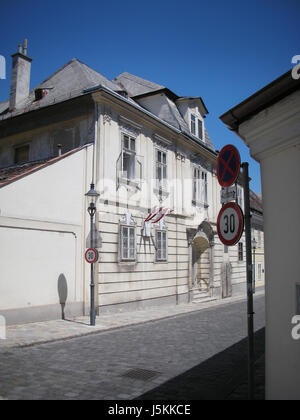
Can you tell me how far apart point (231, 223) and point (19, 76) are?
16.7 metres

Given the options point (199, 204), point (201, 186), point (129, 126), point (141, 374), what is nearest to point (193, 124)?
point (201, 186)

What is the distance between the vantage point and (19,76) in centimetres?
1775

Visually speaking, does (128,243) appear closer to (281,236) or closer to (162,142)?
(162,142)

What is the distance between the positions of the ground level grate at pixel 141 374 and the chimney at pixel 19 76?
14549 millimetres

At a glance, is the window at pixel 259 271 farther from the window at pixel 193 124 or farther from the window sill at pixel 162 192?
the window sill at pixel 162 192

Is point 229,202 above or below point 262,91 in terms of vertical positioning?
below

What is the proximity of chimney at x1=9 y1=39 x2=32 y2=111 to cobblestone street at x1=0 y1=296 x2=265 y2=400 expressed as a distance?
41.2 feet

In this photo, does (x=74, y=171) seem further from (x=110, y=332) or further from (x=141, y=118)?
(x=110, y=332)

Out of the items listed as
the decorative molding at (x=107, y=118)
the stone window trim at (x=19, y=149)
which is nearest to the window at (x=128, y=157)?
the decorative molding at (x=107, y=118)

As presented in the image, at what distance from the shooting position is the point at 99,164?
13453 mm

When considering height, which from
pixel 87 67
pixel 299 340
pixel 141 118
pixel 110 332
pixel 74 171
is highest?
pixel 87 67

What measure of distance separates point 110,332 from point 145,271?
5.40 metres

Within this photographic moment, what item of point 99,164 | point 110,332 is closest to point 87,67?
point 99,164

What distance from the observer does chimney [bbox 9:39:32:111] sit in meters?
17.3
